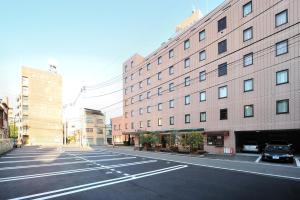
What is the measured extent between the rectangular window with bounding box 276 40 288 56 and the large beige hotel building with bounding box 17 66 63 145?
65538 mm

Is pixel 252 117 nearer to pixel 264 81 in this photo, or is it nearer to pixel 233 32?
pixel 264 81

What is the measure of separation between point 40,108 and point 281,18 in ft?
223

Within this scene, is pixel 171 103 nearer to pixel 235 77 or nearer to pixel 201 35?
pixel 201 35

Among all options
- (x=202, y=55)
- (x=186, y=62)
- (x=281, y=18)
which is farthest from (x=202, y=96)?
(x=281, y=18)

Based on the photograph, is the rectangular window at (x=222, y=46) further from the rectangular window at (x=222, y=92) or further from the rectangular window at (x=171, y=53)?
the rectangular window at (x=171, y=53)

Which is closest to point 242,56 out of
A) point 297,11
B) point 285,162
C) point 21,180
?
point 297,11

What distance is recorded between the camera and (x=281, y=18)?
74.5ft

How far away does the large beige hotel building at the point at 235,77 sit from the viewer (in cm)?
2205

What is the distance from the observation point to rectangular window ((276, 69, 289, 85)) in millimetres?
22031

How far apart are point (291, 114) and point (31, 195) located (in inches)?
850

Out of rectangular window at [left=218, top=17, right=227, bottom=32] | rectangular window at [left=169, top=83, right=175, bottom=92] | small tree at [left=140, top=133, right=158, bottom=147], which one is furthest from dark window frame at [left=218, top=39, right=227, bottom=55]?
small tree at [left=140, top=133, right=158, bottom=147]

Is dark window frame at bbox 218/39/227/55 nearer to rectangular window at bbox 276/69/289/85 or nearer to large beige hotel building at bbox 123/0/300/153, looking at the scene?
large beige hotel building at bbox 123/0/300/153

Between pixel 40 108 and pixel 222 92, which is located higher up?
pixel 222 92

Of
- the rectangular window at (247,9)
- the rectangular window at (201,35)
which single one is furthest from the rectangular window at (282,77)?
the rectangular window at (201,35)
